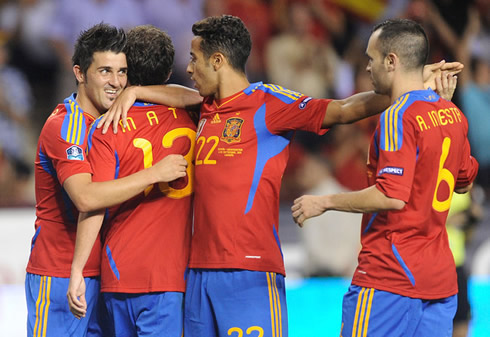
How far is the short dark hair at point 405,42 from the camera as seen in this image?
3771 mm

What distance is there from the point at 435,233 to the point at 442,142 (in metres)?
0.46

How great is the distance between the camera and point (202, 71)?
13.2ft

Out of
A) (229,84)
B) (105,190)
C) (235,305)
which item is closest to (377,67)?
(229,84)

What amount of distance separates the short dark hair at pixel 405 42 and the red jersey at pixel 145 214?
3.92 ft

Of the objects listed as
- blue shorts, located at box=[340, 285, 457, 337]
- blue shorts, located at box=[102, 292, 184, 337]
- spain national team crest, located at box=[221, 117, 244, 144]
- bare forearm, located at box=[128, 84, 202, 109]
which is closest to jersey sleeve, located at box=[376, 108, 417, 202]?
blue shorts, located at box=[340, 285, 457, 337]

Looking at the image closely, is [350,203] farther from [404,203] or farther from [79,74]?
[79,74]

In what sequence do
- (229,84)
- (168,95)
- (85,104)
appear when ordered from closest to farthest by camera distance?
(229,84) < (168,95) < (85,104)

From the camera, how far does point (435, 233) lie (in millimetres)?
3781

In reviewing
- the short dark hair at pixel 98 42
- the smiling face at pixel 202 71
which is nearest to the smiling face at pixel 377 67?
the smiling face at pixel 202 71

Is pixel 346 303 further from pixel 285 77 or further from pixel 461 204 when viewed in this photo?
pixel 285 77

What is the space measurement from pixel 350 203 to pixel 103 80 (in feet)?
5.09

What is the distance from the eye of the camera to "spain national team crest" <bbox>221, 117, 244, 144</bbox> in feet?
13.0

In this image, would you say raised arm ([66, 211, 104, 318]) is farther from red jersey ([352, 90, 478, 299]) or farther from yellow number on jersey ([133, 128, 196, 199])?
red jersey ([352, 90, 478, 299])

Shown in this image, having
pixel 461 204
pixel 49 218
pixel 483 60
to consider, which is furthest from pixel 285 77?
pixel 49 218
